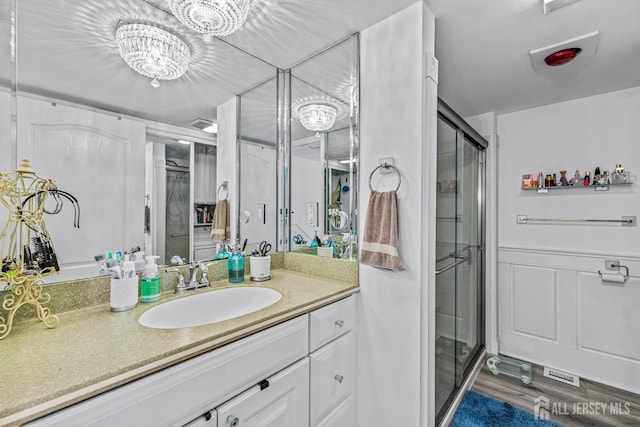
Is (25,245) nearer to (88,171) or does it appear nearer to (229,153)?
(88,171)

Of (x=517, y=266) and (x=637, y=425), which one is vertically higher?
(x=517, y=266)

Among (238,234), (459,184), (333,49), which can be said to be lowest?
(238,234)

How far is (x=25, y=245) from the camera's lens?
99 centimetres

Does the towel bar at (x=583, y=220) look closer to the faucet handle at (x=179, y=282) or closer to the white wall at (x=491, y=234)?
the white wall at (x=491, y=234)

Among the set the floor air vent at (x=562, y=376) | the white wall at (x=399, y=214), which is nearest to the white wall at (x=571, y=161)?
the floor air vent at (x=562, y=376)

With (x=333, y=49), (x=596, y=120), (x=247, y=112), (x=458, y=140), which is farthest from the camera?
(x=596, y=120)

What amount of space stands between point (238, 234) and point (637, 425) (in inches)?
105

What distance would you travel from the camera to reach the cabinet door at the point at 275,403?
91 centimetres

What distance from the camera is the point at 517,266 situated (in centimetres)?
258

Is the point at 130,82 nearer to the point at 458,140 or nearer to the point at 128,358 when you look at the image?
the point at 128,358

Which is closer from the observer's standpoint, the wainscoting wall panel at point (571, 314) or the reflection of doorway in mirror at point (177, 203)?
the reflection of doorway in mirror at point (177, 203)

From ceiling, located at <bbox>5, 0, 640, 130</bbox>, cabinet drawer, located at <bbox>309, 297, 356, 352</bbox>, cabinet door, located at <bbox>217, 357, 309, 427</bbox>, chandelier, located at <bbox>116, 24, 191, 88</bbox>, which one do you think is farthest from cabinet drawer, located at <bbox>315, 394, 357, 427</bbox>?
chandelier, located at <bbox>116, 24, 191, 88</bbox>

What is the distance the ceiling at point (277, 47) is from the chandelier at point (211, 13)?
0.19 metres

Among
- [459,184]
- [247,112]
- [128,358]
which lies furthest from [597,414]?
[247,112]
